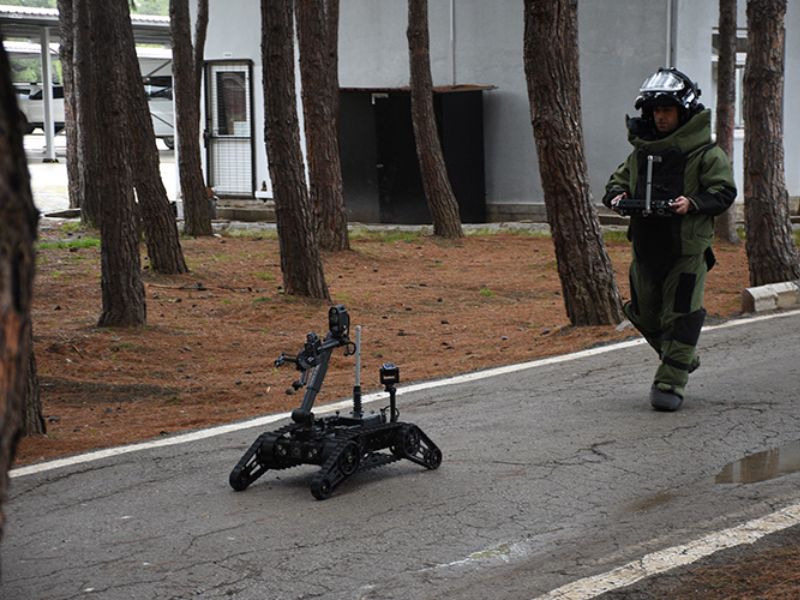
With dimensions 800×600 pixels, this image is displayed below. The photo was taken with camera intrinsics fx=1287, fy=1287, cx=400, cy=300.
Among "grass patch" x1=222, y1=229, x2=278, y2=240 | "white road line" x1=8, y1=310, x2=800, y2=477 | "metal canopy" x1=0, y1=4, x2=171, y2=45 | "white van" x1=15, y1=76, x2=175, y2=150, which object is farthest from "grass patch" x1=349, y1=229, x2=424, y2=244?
"white van" x1=15, y1=76, x2=175, y2=150

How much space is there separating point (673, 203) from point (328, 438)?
9.09ft

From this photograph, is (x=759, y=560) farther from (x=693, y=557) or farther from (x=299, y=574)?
(x=299, y=574)

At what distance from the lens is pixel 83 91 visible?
18.4 metres

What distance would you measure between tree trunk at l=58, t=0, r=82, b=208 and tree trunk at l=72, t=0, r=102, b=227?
0.87ft

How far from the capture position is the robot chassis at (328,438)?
6.16 m

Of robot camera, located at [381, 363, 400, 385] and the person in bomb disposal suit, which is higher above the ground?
the person in bomb disposal suit

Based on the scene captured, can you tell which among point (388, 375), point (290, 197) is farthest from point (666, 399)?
point (290, 197)

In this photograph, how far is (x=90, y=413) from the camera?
9758 millimetres

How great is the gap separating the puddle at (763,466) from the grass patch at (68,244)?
596 inches

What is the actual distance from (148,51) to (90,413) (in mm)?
44775

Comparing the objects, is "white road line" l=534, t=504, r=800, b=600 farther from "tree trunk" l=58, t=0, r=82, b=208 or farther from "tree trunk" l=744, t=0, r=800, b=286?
"tree trunk" l=58, t=0, r=82, b=208

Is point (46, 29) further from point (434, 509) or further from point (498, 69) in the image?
point (434, 509)

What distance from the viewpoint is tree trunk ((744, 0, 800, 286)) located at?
1377cm

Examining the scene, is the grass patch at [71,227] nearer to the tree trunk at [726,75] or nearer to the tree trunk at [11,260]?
the tree trunk at [726,75]
